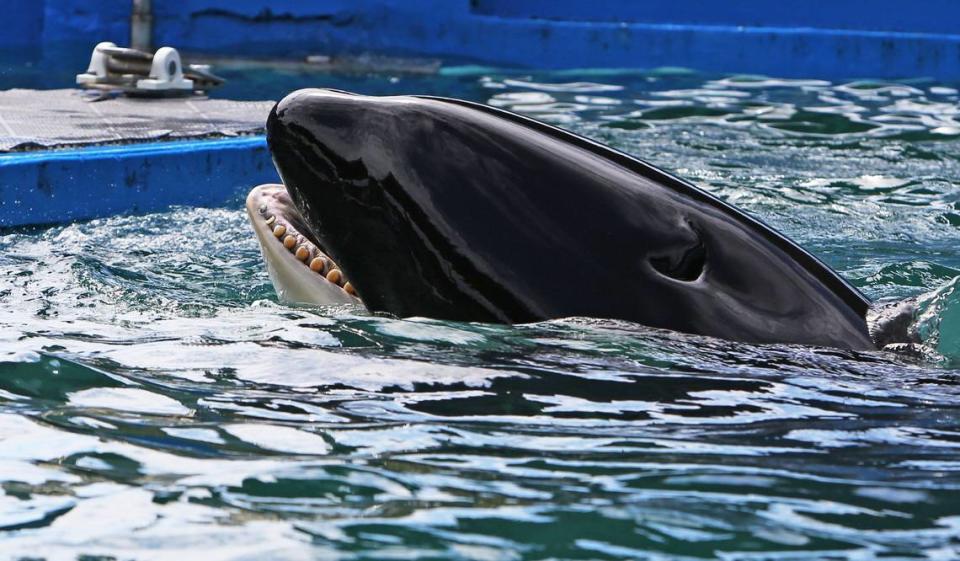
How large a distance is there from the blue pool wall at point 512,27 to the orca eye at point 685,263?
34.0ft

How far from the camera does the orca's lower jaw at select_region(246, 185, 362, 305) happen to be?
3869mm

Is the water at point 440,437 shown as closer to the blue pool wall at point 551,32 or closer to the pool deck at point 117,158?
the pool deck at point 117,158

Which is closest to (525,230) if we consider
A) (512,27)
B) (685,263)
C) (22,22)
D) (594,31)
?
(685,263)

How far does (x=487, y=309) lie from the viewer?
3.44 metres

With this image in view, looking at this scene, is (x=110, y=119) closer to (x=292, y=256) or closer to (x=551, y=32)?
(x=292, y=256)

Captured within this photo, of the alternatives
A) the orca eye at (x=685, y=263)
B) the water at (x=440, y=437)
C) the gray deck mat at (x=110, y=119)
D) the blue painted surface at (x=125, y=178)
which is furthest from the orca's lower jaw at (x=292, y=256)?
the gray deck mat at (x=110, y=119)

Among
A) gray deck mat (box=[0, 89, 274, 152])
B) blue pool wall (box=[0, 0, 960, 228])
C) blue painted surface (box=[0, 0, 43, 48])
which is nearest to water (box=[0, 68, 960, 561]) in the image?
gray deck mat (box=[0, 89, 274, 152])

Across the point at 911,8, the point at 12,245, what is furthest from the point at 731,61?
the point at 12,245

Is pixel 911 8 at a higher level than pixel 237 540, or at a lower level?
higher

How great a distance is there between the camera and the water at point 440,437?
2453 mm

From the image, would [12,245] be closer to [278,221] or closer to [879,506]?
[278,221]

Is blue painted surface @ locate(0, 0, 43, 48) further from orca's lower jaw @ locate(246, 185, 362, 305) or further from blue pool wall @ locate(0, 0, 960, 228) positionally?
orca's lower jaw @ locate(246, 185, 362, 305)

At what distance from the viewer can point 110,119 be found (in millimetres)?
8227

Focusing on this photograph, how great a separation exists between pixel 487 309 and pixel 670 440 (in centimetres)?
63
